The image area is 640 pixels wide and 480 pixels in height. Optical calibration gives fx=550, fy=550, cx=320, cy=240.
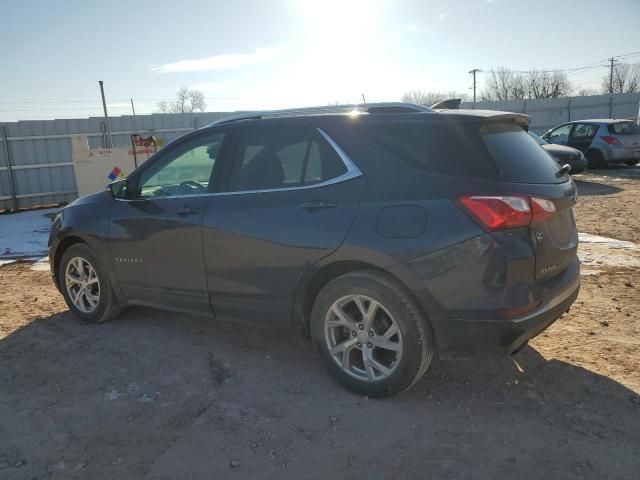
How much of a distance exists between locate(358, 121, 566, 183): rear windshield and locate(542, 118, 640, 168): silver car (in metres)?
15.6

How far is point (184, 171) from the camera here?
173 inches

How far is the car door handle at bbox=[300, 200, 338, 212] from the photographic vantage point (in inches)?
135

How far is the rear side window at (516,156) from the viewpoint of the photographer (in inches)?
125

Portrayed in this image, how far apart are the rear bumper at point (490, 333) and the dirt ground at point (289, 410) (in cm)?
41

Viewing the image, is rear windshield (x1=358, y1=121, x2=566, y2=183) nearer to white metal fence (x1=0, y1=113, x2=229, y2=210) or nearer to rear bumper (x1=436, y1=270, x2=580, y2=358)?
rear bumper (x1=436, y1=270, x2=580, y2=358)

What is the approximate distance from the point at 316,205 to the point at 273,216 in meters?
0.34

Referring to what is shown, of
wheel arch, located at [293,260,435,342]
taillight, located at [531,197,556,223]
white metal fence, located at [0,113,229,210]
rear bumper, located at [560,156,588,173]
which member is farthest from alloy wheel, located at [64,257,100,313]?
rear bumper, located at [560,156,588,173]

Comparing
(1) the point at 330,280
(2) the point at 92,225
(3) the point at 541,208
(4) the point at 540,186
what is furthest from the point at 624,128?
(2) the point at 92,225

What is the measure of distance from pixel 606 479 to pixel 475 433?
67 centimetres

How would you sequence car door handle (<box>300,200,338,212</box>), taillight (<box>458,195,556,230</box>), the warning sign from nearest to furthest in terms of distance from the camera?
taillight (<box>458,195,556,230</box>) → car door handle (<box>300,200,338,212</box>) → the warning sign

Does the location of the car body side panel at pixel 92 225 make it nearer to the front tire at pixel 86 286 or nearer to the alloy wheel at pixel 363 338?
the front tire at pixel 86 286

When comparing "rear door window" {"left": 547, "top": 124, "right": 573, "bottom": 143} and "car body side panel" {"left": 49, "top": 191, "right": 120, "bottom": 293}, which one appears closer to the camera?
"car body side panel" {"left": 49, "top": 191, "right": 120, "bottom": 293}

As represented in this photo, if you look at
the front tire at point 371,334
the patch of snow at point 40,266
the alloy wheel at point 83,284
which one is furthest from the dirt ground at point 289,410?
the patch of snow at point 40,266

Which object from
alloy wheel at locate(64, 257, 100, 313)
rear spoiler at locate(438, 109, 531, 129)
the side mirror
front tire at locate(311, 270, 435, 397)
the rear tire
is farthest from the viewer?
the rear tire
